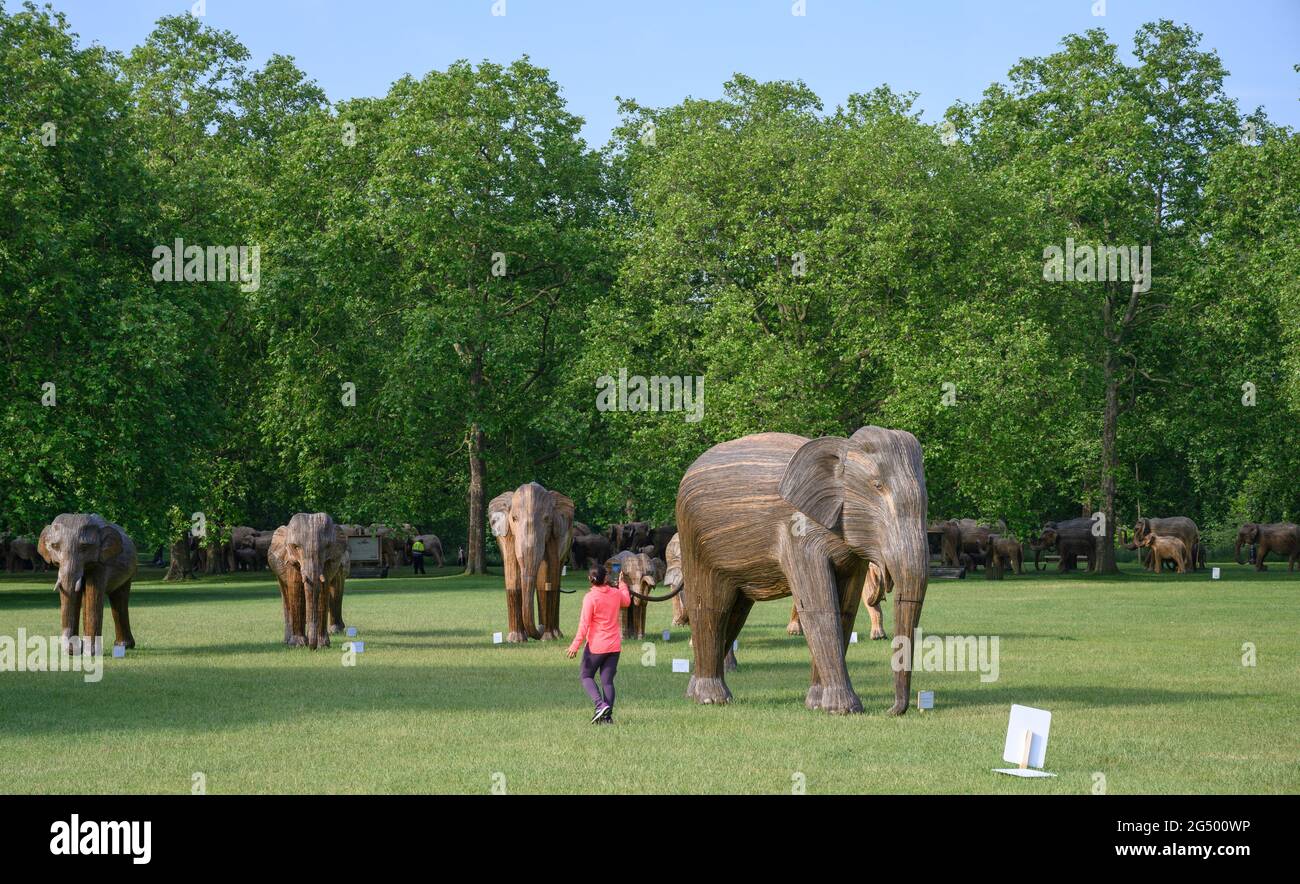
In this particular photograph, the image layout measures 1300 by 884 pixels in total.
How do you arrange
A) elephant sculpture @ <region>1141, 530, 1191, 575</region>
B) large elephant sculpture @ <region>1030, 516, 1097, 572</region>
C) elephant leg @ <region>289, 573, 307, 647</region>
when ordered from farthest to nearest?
1. large elephant sculpture @ <region>1030, 516, 1097, 572</region>
2. elephant sculpture @ <region>1141, 530, 1191, 575</region>
3. elephant leg @ <region>289, 573, 307, 647</region>

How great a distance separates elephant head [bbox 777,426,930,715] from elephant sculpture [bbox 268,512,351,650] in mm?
10956

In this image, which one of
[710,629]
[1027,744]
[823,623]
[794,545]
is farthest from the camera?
[710,629]

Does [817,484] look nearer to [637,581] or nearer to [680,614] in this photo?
[637,581]

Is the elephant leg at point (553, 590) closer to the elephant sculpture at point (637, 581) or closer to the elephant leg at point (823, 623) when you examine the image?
the elephant sculpture at point (637, 581)

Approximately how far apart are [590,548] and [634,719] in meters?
45.2

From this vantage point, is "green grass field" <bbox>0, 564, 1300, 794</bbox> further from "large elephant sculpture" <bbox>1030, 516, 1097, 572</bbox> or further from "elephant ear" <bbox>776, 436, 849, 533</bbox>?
"large elephant sculpture" <bbox>1030, 516, 1097, 572</bbox>

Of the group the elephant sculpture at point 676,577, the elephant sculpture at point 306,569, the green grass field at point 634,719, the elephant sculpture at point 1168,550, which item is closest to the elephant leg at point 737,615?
the green grass field at point 634,719

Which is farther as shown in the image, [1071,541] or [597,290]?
[1071,541]

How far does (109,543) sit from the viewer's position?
80.6 ft

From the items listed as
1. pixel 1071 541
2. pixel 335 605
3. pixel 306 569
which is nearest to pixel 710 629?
pixel 306 569

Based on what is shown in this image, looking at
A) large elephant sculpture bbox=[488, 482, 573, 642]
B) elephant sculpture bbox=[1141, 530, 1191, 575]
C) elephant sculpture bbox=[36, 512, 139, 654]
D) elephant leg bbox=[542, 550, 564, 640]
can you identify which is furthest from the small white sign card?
elephant sculpture bbox=[1141, 530, 1191, 575]

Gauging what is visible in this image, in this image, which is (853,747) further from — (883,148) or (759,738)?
(883,148)

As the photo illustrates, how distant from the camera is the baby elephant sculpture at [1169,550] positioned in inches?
2256

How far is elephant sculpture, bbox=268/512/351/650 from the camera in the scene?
82.5 ft
